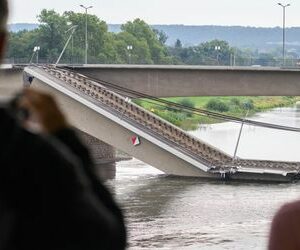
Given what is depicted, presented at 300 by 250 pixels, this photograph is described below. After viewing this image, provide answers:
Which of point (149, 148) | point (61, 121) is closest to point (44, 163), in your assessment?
point (61, 121)

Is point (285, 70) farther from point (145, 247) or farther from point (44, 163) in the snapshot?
point (44, 163)

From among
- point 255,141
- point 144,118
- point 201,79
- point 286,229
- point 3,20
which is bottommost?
point 255,141

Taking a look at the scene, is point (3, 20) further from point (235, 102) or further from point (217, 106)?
point (235, 102)

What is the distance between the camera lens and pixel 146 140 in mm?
31703

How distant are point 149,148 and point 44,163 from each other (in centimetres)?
3074

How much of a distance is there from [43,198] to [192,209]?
77.8ft

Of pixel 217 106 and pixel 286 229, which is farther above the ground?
pixel 286 229

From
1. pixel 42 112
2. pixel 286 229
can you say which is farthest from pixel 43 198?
pixel 286 229

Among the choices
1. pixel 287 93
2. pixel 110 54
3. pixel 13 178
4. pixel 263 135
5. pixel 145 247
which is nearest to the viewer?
pixel 13 178

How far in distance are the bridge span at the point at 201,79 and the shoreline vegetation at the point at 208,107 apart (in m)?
17.7

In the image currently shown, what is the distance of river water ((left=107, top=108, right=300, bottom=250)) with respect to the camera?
20211 millimetres

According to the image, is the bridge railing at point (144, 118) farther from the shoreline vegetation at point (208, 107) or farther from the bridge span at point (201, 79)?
the shoreline vegetation at point (208, 107)

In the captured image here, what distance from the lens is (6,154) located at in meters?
1.16

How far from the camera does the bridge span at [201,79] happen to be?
34469mm
